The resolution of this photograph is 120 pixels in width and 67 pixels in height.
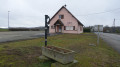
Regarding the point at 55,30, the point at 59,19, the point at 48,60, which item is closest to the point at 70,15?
the point at 59,19

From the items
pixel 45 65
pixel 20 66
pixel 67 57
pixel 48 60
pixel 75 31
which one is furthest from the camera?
pixel 75 31

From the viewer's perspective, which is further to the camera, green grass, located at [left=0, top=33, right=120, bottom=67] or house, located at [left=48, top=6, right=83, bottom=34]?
house, located at [left=48, top=6, right=83, bottom=34]

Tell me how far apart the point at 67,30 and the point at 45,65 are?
2461 cm

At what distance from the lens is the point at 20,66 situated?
3.96 metres

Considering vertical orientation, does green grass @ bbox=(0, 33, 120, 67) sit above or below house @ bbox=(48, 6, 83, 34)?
below

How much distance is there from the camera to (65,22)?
2862 centimetres

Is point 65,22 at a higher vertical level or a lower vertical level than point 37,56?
higher

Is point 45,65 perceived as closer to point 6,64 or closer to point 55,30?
point 6,64

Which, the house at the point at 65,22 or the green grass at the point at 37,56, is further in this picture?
the house at the point at 65,22

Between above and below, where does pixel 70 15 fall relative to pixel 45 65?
above

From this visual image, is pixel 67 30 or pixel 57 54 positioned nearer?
pixel 57 54

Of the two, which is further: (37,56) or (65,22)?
(65,22)

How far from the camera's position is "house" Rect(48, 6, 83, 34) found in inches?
1088

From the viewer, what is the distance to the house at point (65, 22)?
27647 millimetres
